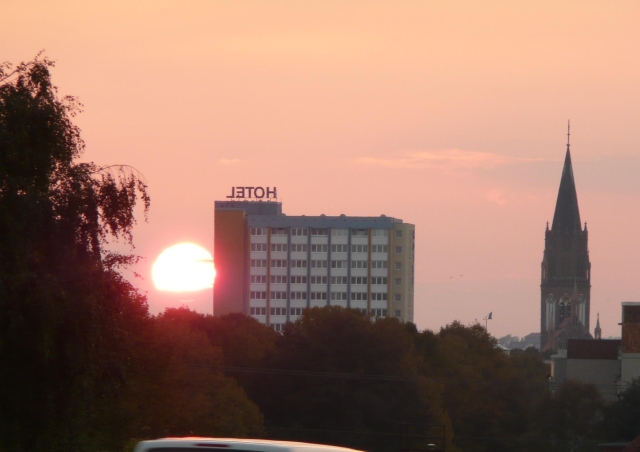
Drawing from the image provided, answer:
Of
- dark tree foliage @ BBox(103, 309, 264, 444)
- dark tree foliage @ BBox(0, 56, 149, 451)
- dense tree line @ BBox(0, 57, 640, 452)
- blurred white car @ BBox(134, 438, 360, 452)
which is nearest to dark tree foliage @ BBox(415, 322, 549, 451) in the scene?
dense tree line @ BBox(0, 57, 640, 452)

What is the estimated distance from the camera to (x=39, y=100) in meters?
20.7

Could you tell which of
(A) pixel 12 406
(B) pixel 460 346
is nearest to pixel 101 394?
(A) pixel 12 406

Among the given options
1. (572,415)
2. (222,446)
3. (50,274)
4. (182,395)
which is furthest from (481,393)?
(222,446)

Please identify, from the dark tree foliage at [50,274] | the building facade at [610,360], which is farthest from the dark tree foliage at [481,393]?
the dark tree foliage at [50,274]

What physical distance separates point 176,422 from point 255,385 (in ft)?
60.5

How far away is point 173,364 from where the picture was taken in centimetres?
5984

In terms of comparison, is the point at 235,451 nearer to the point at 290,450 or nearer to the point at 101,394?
the point at 290,450

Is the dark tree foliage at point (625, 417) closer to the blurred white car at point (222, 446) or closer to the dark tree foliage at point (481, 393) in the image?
the dark tree foliage at point (481, 393)

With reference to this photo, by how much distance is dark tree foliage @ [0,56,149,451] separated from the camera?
19562 mm

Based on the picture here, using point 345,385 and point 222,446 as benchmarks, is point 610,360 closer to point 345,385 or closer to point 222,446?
point 345,385

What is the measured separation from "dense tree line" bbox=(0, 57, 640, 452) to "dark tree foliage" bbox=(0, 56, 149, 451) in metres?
0.03

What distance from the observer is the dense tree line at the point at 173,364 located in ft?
66.0

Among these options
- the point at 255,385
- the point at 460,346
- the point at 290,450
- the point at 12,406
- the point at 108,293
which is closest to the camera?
the point at 290,450

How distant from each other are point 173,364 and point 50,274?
4062 centimetres
